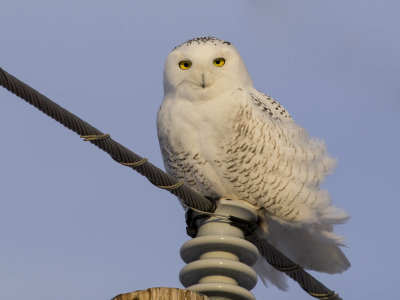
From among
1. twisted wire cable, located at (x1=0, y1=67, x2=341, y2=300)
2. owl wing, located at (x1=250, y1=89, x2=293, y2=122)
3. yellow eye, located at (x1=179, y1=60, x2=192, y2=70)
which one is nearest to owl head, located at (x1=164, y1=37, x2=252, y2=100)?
yellow eye, located at (x1=179, y1=60, x2=192, y2=70)

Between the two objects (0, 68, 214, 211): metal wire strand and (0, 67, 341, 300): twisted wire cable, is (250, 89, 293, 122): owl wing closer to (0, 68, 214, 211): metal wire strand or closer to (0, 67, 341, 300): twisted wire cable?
(0, 67, 341, 300): twisted wire cable

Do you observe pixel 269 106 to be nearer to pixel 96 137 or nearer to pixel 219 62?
pixel 219 62

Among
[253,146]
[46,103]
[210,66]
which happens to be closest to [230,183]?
[253,146]

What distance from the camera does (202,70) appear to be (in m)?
6.13

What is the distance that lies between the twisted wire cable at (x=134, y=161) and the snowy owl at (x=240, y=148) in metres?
0.81

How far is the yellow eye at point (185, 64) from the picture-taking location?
6.19m

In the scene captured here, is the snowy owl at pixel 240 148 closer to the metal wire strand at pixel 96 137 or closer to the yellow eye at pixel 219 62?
the yellow eye at pixel 219 62

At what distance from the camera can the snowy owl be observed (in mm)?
5887

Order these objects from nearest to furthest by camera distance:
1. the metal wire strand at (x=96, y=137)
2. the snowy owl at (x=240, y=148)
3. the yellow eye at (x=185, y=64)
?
the metal wire strand at (x=96, y=137)
the snowy owl at (x=240, y=148)
the yellow eye at (x=185, y=64)

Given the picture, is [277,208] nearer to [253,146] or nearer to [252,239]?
[253,146]

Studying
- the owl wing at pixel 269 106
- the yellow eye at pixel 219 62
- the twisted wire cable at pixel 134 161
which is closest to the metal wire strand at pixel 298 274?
the twisted wire cable at pixel 134 161

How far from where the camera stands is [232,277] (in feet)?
14.9

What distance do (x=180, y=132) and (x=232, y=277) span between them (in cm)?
161

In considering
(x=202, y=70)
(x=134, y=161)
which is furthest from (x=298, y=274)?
(x=202, y=70)
